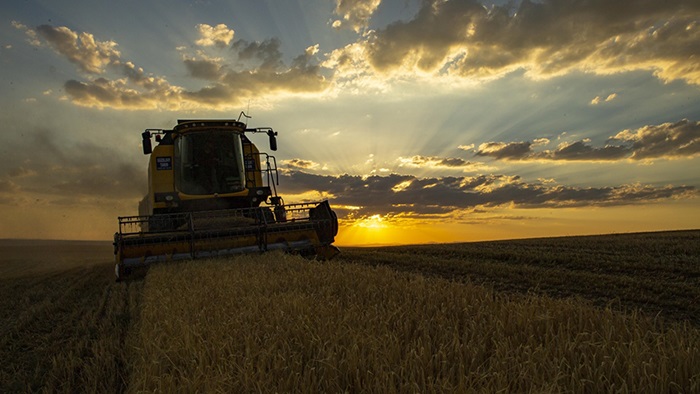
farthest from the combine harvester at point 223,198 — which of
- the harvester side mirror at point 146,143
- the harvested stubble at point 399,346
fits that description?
the harvested stubble at point 399,346

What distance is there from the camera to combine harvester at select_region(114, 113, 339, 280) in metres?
11.2

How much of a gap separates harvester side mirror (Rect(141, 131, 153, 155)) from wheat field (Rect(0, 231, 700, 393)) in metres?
4.86

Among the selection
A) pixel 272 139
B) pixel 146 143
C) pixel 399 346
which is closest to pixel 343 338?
pixel 399 346

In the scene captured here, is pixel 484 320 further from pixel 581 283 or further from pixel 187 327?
pixel 581 283

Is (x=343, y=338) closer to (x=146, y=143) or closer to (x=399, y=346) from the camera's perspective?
(x=399, y=346)

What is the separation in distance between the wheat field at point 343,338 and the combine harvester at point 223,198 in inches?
99.5

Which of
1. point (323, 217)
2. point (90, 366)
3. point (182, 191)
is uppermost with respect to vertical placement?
point (182, 191)

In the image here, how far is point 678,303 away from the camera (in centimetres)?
733

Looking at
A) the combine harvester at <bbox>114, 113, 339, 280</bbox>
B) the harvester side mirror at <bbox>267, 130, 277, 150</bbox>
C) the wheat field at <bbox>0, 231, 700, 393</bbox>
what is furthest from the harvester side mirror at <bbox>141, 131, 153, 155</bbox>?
the wheat field at <bbox>0, 231, 700, 393</bbox>

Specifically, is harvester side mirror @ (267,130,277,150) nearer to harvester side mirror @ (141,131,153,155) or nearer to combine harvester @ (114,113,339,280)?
combine harvester @ (114,113,339,280)

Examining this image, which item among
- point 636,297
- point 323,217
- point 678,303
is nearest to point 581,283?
point 636,297

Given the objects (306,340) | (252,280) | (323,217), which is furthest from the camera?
(323,217)

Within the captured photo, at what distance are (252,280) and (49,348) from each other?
258 cm

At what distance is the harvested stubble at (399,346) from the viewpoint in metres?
2.56
